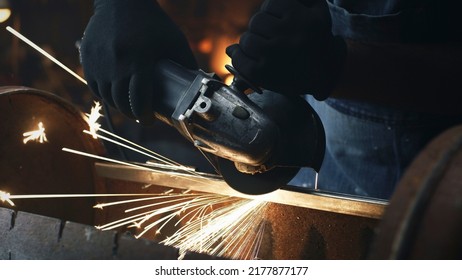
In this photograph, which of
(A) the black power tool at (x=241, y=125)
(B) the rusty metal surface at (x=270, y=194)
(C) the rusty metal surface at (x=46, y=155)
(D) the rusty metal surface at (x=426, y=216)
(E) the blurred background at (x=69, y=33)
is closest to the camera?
(D) the rusty metal surface at (x=426, y=216)

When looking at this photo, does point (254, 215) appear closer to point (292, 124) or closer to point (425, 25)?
point (292, 124)

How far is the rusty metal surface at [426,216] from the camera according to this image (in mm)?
649

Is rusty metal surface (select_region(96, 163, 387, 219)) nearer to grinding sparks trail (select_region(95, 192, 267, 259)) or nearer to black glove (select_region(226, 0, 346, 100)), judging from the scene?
grinding sparks trail (select_region(95, 192, 267, 259))

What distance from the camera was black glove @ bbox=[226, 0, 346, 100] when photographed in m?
1.17

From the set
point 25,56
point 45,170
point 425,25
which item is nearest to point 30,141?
point 45,170

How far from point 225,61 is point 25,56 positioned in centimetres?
169

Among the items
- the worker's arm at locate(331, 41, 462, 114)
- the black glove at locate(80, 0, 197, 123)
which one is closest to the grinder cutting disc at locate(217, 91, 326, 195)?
the worker's arm at locate(331, 41, 462, 114)

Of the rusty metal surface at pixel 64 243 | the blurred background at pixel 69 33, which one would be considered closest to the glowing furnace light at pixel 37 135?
the rusty metal surface at pixel 64 243

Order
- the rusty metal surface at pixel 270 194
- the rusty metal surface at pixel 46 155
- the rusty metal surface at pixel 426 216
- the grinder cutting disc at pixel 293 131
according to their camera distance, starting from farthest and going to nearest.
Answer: the rusty metal surface at pixel 46 155 < the rusty metal surface at pixel 270 194 < the grinder cutting disc at pixel 293 131 < the rusty metal surface at pixel 426 216

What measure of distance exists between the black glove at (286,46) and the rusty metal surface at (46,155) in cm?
60

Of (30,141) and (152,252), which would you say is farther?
(30,141)

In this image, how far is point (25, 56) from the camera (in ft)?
15.5

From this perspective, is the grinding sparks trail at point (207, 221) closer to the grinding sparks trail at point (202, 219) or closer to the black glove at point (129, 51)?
the grinding sparks trail at point (202, 219)

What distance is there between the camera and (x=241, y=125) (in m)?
1.10
